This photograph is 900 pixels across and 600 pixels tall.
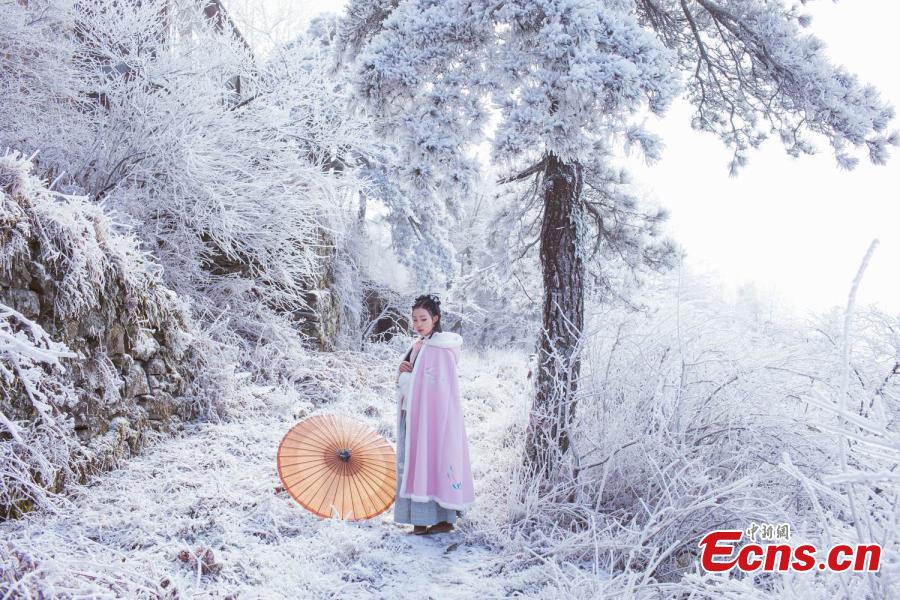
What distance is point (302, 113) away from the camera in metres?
10.3

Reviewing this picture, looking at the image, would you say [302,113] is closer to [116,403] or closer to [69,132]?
[69,132]

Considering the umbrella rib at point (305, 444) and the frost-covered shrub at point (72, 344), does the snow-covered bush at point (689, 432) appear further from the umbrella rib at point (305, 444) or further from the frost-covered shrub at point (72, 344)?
the frost-covered shrub at point (72, 344)

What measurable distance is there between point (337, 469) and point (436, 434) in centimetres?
86

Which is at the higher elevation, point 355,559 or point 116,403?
point 116,403

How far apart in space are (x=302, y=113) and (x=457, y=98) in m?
6.64

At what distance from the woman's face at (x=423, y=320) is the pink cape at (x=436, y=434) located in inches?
4.3

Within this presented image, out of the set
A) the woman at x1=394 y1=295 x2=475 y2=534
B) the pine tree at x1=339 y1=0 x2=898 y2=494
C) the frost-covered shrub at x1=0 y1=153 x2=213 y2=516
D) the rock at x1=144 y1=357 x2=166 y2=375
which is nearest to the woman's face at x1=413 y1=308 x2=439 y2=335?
the woman at x1=394 y1=295 x2=475 y2=534

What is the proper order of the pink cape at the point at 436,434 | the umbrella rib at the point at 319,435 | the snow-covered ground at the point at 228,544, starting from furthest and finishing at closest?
1. the umbrella rib at the point at 319,435
2. the pink cape at the point at 436,434
3. the snow-covered ground at the point at 228,544

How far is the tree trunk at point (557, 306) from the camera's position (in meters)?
4.98

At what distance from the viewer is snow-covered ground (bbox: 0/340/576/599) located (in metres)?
2.98

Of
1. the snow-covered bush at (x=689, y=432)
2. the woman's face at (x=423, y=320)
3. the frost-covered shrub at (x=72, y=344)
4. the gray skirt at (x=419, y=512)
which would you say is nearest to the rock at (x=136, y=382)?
the frost-covered shrub at (x=72, y=344)

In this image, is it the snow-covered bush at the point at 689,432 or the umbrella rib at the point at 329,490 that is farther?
the umbrella rib at the point at 329,490

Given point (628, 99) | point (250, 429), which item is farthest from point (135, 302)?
point (628, 99)

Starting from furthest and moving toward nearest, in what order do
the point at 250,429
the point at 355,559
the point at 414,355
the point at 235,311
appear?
the point at 235,311
the point at 250,429
the point at 414,355
the point at 355,559
